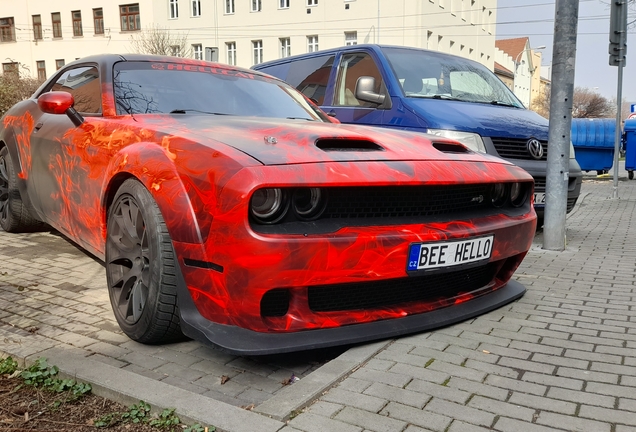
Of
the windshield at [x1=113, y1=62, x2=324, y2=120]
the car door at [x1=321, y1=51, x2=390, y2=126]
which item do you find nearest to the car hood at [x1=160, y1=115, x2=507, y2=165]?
the windshield at [x1=113, y1=62, x2=324, y2=120]

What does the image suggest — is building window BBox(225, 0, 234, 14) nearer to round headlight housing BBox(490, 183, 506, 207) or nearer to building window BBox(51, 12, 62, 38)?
building window BBox(51, 12, 62, 38)

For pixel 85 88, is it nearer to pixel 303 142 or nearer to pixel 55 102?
pixel 55 102

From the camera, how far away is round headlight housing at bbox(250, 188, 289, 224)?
8.10 feet

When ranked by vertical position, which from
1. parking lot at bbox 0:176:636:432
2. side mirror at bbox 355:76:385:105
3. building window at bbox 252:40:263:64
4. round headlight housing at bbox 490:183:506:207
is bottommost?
parking lot at bbox 0:176:636:432

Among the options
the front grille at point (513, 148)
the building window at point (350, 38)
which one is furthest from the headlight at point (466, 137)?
the building window at point (350, 38)

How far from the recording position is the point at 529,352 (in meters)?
2.85

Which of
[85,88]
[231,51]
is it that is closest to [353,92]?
[85,88]

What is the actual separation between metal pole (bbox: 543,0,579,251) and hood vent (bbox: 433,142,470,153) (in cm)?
236

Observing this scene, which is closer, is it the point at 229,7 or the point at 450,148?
the point at 450,148

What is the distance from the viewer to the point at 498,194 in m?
3.44

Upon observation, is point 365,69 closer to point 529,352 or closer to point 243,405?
point 529,352

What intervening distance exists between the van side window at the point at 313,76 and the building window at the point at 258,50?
100ft

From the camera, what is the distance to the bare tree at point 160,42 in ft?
115

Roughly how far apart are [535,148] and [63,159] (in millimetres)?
4286
